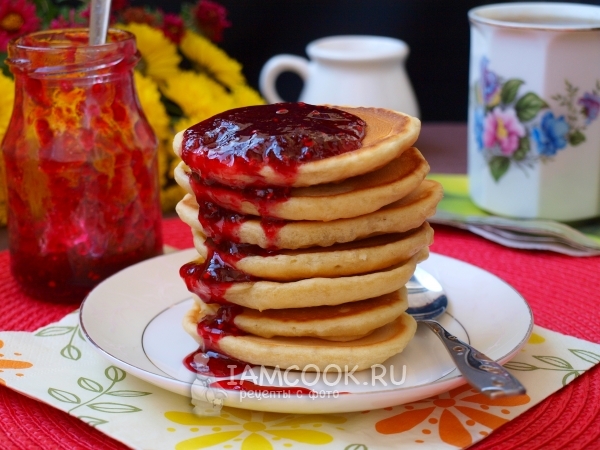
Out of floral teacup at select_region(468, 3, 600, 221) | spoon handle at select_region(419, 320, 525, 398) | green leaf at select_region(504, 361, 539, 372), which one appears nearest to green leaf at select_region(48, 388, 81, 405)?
spoon handle at select_region(419, 320, 525, 398)

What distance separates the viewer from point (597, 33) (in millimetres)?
1609

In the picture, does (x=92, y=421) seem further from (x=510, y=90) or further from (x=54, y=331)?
(x=510, y=90)

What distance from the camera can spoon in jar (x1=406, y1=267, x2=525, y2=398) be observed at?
91cm

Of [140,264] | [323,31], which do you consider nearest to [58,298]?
[140,264]

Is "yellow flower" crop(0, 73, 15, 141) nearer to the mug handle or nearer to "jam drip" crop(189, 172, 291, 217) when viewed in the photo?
"jam drip" crop(189, 172, 291, 217)

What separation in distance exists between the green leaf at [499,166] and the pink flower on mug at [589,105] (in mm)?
185

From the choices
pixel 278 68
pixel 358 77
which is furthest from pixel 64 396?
pixel 278 68

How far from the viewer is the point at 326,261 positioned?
41.0 inches

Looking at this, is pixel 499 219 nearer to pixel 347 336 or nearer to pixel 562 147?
pixel 562 147

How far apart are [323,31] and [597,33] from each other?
5.17 ft

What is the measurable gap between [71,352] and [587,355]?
2.52ft

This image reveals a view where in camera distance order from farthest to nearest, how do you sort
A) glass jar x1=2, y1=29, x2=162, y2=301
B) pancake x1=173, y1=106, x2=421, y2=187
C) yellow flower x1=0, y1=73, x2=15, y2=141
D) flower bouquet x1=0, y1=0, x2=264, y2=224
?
1. flower bouquet x1=0, y1=0, x2=264, y2=224
2. yellow flower x1=0, y1=73, x2=15, y2=141
3. glass jar x1=2, y1=29, x2=162, y2=301
4. pancake x1=173, y1=106, x2=421, y2=187

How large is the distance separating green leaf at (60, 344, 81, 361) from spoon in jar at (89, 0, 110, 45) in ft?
1.77

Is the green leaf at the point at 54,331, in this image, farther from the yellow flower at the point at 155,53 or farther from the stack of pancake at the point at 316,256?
the yellow flower at the point at 155,53
